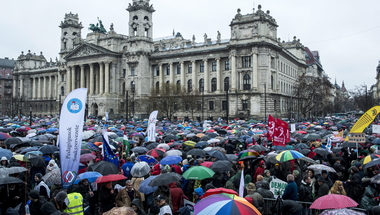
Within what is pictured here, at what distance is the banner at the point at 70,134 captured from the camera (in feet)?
31.8

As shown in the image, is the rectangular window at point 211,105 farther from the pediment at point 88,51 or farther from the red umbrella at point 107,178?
the red umbrella at point 107,178

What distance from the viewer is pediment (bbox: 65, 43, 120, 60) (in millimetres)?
77750

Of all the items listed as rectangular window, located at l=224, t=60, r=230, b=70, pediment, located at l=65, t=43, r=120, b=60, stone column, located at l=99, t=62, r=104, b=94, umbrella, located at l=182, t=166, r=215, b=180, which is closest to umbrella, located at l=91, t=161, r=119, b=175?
umbrella, located at l=182, t=166, r=215, b=180

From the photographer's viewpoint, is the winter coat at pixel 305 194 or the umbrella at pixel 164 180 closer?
the umbrella at pixel 164 180

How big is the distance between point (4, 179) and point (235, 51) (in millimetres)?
57699

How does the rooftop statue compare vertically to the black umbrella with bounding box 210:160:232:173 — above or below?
above

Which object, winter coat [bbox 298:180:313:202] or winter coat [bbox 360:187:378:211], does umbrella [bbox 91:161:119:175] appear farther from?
winter coat [bbox 360:187:378:211]

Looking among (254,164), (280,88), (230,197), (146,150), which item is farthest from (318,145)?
(280,88)

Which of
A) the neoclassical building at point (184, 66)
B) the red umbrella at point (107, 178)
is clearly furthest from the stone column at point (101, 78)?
the red umbrella at point (107, 178)

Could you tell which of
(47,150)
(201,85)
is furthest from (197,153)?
(201,85)

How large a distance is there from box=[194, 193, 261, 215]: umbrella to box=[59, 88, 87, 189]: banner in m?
4.80

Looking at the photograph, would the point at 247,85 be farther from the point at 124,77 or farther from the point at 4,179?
the point at 4,179

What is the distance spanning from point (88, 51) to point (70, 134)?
75.6 m

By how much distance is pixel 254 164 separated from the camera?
511 inches
